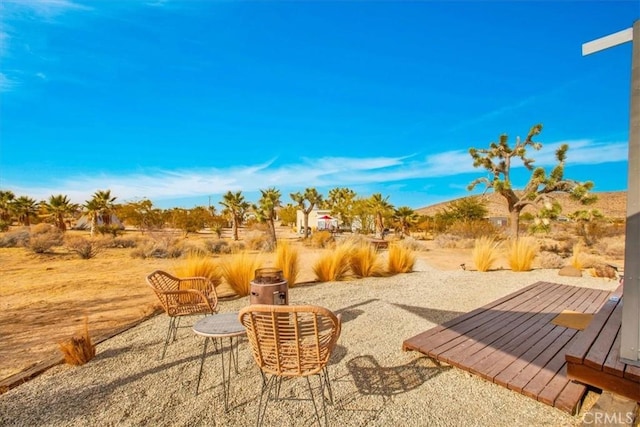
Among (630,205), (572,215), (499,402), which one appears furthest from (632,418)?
(572,215)

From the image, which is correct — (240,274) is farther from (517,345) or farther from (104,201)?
(104,201)

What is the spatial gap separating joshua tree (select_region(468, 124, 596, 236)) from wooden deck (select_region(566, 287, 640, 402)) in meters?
11.4

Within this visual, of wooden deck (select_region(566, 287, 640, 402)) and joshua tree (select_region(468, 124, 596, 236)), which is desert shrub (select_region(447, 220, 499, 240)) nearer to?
joshua tree (select_region(468, 124, 596, 236))

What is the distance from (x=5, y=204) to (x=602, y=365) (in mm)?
39471

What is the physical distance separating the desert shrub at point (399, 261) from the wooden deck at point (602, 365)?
4950 mm

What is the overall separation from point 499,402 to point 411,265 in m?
5.58

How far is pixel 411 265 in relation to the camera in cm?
757

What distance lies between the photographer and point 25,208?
28500mm

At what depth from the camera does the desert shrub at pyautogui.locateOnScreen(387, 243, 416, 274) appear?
7395 mm

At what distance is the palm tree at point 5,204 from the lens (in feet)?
90.8

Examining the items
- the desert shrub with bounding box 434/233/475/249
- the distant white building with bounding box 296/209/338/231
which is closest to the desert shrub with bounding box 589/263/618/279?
the desert shrub with bounding box 434/233/475/249

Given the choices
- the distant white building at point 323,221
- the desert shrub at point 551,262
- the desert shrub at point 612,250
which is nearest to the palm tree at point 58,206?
the distant white building at point 323,221

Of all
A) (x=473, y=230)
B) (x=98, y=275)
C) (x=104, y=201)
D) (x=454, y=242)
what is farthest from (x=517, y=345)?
(x=104, y=201)

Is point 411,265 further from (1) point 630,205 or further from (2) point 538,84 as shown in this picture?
(2) point 538,84
